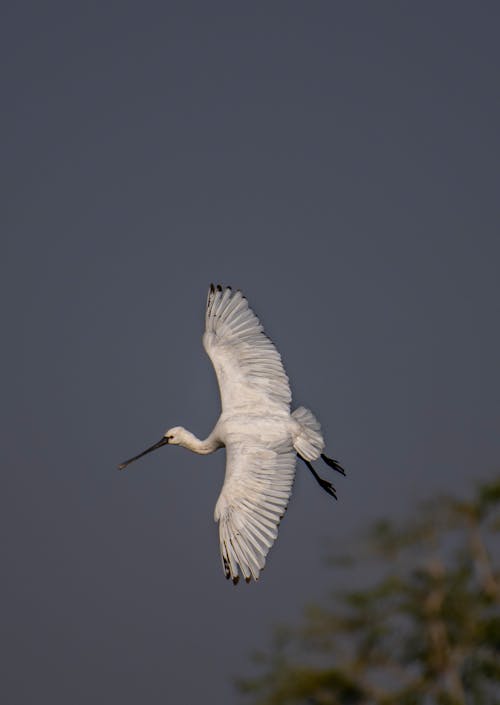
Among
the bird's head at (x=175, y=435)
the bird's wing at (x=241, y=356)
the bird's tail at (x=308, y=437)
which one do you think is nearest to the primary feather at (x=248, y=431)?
the bird's wing at (x=241, y=356)

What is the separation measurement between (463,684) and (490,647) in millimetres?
776

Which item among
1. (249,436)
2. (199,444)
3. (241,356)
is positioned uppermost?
(241,356)

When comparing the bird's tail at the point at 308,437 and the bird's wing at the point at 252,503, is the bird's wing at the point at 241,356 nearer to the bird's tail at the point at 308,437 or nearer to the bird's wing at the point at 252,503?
the bird's tail at the point at 308,437

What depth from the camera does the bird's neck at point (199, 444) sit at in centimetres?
1478

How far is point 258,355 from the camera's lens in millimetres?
14555

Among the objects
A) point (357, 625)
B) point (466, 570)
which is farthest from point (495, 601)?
point (357, 625)

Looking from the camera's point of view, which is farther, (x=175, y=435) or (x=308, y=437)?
(x=175, y=435)

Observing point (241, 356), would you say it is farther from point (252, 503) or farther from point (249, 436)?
point (252, 503)

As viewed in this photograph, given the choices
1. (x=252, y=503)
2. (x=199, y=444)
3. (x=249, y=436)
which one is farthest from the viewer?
(x=199, y=444)

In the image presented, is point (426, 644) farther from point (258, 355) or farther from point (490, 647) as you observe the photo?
point (258, 355)

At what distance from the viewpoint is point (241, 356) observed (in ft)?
47.9

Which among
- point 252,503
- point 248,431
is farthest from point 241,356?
point 252,503

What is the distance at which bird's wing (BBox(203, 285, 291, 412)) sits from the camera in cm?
1431

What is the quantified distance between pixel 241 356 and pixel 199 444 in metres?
1.19
